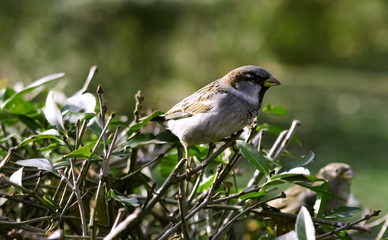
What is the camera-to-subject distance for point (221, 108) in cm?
129

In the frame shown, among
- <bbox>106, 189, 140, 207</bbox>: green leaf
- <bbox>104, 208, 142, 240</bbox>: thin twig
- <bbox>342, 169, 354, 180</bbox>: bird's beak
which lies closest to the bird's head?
<bbox>106, 189, 140, 207</bbox>: green leaf

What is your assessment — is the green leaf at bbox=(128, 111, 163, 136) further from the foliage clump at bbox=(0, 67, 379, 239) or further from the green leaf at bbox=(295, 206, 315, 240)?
the green leaf at bbox=(295, 206, 315, 240)

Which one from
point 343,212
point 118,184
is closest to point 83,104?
point 118,184

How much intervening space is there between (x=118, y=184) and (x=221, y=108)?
289mm

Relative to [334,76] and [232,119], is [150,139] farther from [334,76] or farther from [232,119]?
[334,76]

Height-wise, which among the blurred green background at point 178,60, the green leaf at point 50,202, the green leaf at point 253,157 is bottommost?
the blurred green background at point 178,60

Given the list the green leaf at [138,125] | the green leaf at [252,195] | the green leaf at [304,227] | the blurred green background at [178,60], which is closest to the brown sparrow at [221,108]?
the green leaf at [138,125]

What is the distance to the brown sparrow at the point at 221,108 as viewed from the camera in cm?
124

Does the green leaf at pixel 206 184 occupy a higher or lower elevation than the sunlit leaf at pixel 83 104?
lower

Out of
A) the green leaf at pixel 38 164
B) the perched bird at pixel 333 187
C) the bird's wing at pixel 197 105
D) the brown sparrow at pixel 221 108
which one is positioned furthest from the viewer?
the perched bird at pixel 333 187

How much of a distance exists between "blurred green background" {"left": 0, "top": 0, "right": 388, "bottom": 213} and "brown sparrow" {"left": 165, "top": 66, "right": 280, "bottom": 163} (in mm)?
1880

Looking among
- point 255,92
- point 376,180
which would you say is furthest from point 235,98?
point 376,180

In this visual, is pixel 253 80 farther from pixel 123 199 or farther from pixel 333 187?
pixel 333 187

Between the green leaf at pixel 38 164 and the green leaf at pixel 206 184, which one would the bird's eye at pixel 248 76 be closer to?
the green leaf at pixel 206 184
